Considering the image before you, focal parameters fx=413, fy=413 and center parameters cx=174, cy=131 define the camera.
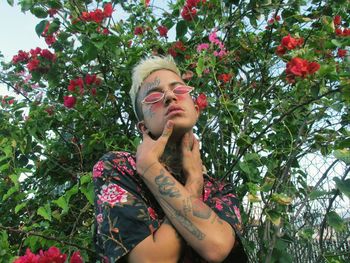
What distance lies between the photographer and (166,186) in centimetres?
132

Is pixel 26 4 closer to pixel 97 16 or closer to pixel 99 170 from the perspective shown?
pixel 97 16

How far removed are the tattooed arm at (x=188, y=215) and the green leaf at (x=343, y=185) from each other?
0.42 metres

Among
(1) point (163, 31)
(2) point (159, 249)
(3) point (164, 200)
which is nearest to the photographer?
(2) point (159, 249)

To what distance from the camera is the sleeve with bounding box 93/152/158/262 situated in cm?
125

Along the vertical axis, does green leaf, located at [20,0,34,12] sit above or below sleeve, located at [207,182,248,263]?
above

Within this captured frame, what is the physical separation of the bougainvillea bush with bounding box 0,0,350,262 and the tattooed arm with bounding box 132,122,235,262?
0.57 m

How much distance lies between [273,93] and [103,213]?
1.74 m

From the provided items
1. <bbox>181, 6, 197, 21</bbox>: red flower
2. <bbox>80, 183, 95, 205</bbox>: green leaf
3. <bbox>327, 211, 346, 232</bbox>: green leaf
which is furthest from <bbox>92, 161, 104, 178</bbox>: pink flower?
<bbox>181, 6, 197, 21</bbox>: red flower

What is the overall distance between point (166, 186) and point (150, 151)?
16 centimetres

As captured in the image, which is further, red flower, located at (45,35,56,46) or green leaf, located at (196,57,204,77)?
red flower, located at (45,35,56,46)

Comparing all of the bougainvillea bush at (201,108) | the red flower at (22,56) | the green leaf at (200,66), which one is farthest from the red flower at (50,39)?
the green leaf at (200,66)

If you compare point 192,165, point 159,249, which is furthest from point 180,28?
point 159,249

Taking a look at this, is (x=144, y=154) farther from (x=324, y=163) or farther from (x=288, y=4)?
(x=288, y=4)

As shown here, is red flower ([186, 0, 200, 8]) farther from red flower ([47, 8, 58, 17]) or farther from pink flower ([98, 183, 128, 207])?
pink flower ([98, 183, 128, 207])
